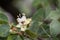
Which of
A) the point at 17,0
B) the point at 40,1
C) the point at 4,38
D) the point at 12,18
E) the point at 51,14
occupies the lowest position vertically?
the point at 4,38

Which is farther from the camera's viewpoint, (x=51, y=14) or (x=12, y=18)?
(x=12, y=18)

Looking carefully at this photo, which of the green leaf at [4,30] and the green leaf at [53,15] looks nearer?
the green leaf at [4,30]

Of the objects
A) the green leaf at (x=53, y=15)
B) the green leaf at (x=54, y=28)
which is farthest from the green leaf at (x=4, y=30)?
the green leaf at (x=53, y=15)

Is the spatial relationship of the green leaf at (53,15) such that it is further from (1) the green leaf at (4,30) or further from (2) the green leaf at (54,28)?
(1) the green leaf at (4,30)

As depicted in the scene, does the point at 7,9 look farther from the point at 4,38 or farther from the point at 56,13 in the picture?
the point at 4,38

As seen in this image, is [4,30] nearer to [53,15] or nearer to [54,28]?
[54,28]

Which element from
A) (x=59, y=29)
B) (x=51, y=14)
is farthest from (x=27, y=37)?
(x=51, y=14)

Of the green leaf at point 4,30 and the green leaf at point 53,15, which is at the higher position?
the green leaf at point 53,15

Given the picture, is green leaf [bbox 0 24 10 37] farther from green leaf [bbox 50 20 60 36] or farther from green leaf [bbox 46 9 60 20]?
green leaf [bbox 46 9 60 20]

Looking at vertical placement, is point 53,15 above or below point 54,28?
above

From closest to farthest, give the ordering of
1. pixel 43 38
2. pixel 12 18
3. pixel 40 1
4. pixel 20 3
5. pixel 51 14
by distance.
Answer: pixel 43 38 < pixel 51 14 < pixel 40 1 < pixel 12 18 < pixel 20 3

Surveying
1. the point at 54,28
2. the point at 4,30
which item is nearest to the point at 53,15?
the point at 54,28
